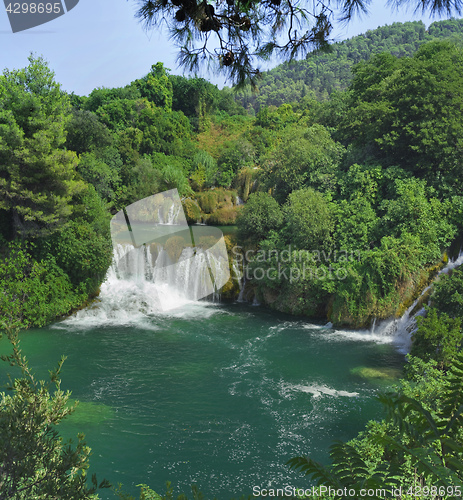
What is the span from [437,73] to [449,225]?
5.72 m

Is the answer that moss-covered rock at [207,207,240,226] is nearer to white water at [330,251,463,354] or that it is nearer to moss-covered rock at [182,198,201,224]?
moss-covered rock at [182,198,201,224]

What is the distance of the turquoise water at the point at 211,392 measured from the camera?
7734 millimetres

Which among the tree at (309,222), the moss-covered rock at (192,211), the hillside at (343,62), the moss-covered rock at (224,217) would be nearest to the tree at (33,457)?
the tree at (309,222)

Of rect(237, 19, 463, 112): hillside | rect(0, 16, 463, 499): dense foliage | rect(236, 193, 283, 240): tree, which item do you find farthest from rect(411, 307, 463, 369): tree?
rect(237, 19, 463, 112): hillside

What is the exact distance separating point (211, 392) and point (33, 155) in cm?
974

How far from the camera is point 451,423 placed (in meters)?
2.72

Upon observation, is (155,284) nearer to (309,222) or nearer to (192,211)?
(192,211)

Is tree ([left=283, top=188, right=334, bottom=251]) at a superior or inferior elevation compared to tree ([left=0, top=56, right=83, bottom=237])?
inferior

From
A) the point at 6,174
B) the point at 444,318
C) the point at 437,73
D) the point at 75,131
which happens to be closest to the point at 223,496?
the point at 444,318

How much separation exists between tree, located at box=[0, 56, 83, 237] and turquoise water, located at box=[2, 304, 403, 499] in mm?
3947

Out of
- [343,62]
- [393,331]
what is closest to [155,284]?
[393,331]

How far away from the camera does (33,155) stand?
14.4 metres

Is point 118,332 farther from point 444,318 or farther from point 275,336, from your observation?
point 444,318

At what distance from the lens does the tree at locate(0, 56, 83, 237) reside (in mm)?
14227
